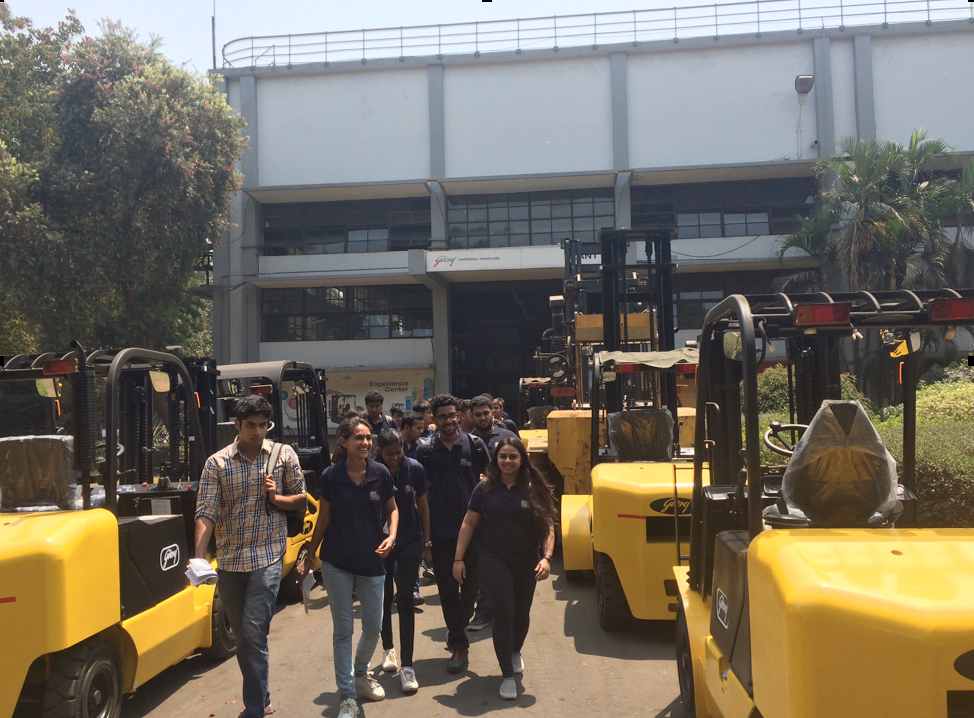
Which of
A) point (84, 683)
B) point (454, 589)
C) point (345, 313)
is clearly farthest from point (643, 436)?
point (345, 313)

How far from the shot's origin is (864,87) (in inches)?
1038

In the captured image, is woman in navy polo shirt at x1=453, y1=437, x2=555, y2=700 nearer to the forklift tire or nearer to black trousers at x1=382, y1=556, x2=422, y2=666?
black trousers at x1=382, y1=556, x2=422, y2=666

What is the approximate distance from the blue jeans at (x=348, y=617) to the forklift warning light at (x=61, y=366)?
1.92 metres

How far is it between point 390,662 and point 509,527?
1.37m

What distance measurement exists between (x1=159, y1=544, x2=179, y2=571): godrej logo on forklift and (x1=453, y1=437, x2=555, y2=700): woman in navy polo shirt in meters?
1.89

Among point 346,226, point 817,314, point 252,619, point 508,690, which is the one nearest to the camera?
point 817,314

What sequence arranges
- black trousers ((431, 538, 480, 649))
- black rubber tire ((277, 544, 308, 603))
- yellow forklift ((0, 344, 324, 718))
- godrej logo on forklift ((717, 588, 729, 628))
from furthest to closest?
black rubber tire ((277, 544, 308, 603)), black trousers ((431, 538, 480, 649)), yellow forklift ((0, 344, 324, 718)), godrej logo on forklift ((717, 588, 729, 628))

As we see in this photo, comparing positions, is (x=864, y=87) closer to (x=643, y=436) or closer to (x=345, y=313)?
(x=345, y=313)

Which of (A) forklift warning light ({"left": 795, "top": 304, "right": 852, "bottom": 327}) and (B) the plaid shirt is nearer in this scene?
(A) forklift warning light ({"left": 795, "top": 304, "right": 852, "bottom": 327})

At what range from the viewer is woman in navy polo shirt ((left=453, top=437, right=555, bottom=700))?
18.2ft

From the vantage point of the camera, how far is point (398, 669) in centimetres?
605

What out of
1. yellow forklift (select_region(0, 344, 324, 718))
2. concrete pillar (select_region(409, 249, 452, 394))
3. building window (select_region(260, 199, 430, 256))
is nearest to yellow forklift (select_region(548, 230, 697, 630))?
yellow forklift (select_region(0, 344, 324, 718))

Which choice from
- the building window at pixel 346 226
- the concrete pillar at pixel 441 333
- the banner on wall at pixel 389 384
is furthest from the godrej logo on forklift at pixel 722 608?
the building window at pixel 346 226

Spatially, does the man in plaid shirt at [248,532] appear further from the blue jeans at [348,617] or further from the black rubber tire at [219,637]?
the black rubber tire at [219,637]
